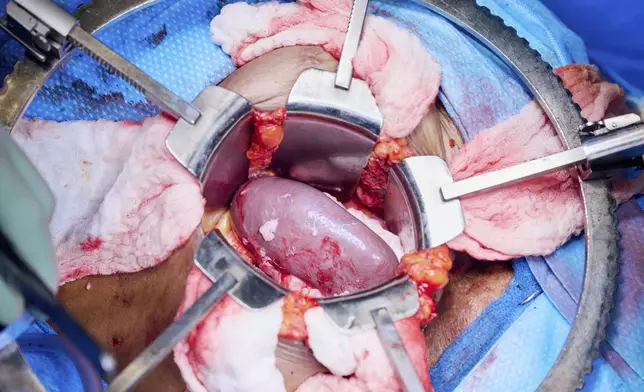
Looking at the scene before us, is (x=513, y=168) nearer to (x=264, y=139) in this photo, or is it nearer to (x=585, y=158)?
(x=585, y=158)

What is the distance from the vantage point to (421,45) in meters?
1.24

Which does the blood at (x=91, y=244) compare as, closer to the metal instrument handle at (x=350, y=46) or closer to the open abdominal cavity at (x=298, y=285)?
the open abdominal cavity at (x=298, y=285)

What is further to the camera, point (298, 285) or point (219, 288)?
point (298, 285)

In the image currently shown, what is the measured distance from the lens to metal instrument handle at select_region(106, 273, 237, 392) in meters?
0.86

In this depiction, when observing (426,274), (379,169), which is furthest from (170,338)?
(379,169)

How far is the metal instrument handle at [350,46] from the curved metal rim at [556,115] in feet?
0.71

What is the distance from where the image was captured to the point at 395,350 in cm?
96

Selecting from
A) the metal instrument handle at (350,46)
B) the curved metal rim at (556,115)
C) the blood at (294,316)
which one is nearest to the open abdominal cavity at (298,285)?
the blood at (294,316)

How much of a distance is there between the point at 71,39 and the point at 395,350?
0.73 m

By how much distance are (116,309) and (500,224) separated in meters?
0.72

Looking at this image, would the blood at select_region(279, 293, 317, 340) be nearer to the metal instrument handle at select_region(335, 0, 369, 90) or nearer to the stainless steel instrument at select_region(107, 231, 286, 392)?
the stainless steel instrument at select_region(107, 231, 286, 392)

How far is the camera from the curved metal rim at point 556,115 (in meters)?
1.06

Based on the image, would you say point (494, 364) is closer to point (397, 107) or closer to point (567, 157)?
point (567, 157)

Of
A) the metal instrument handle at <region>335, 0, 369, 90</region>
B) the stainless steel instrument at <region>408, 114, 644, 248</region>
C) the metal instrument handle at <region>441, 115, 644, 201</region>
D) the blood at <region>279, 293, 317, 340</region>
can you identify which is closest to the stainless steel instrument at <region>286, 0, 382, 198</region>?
the metal instrument handle at <region>335, 0, 369, 90</region>
